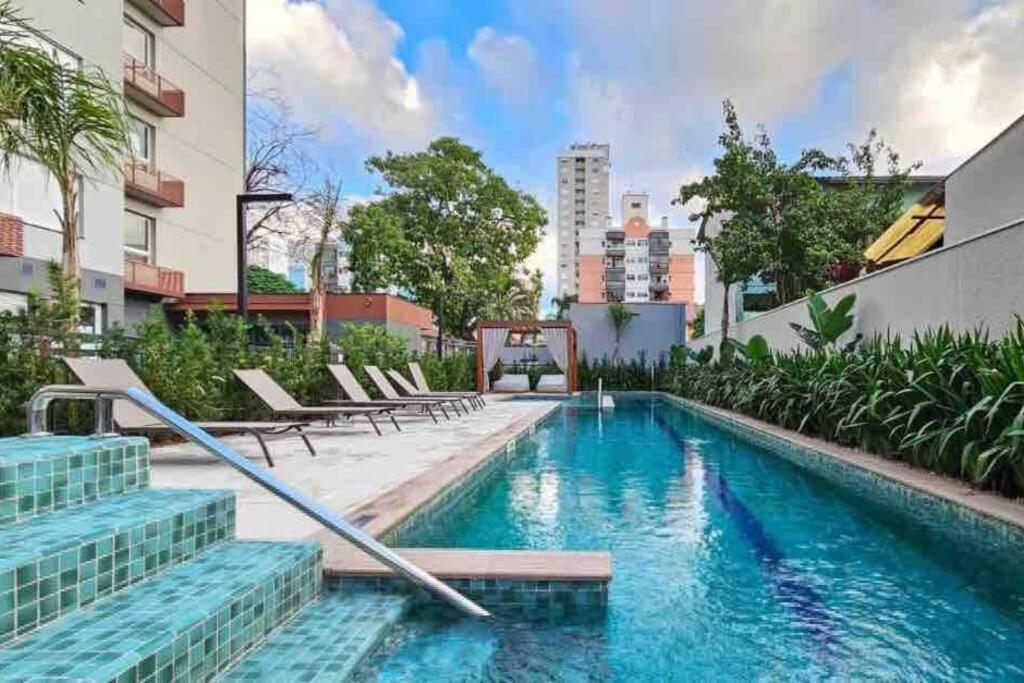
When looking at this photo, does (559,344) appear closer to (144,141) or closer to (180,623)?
(144,141)

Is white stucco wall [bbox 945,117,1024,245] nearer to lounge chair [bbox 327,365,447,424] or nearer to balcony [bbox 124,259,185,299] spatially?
lounge chair [bbox 327,365,447,424]

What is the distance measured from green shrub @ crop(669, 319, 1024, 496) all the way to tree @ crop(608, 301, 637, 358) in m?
17.6

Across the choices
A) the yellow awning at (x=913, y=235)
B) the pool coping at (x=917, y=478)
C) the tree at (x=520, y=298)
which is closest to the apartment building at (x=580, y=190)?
the tree at (x=520, y=298)

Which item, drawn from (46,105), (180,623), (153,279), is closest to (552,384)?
(153,279)

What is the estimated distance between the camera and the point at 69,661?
2049 mm

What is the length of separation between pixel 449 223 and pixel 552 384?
11451 millimetres

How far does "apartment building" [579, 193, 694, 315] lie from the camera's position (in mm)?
91250

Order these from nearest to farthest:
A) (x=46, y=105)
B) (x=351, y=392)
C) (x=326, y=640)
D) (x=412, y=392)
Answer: (x=326, y=640) → (x=46, y=105) → (x=351, y=392) → (x=412, y=392)

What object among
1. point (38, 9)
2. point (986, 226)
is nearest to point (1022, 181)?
point (986, 226)

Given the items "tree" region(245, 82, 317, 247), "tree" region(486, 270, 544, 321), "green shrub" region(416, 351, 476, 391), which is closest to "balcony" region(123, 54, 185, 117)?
"tree" region(245, 82, 317, 247)

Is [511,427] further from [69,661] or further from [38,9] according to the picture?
[38,9]

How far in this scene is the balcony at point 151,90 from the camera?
20891 mm

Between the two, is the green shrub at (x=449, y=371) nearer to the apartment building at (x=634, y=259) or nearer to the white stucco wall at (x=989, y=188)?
the white stucco wall at (x=989, y=188)

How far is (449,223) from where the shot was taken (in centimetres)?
3394
